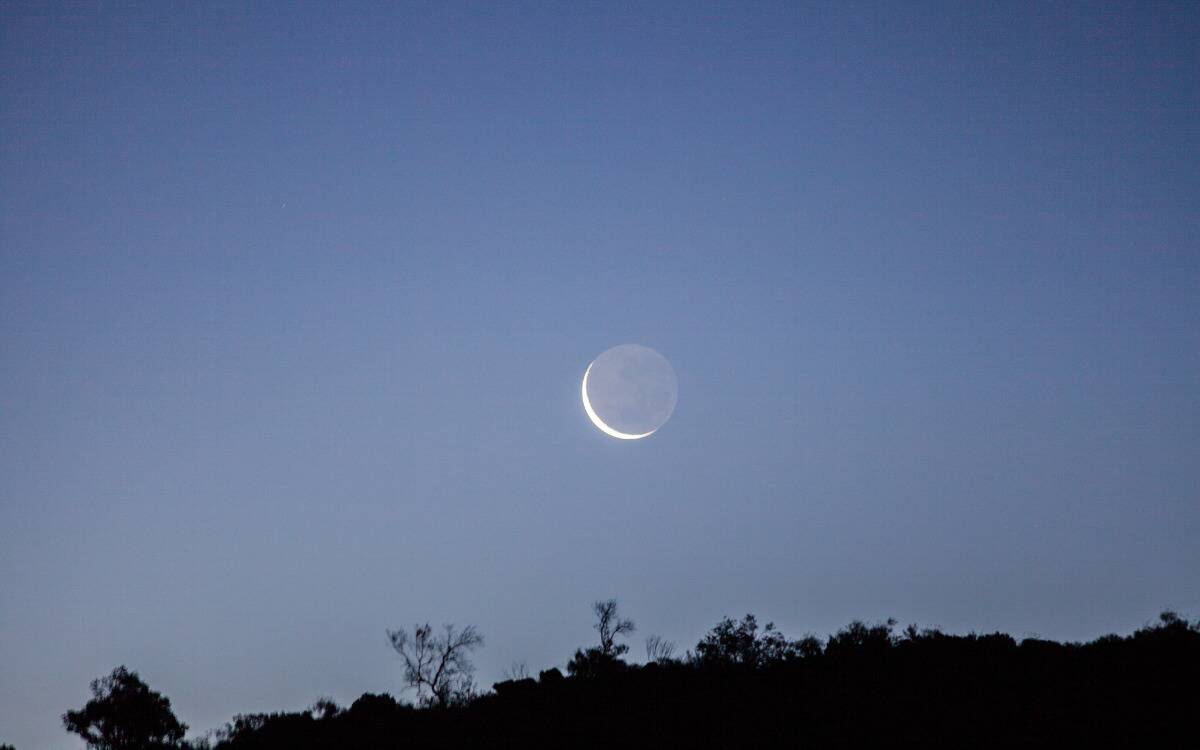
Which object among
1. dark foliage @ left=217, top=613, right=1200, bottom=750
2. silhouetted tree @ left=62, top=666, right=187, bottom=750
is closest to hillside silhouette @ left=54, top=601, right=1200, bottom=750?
dark foliage @ left=217, top=613, right=1200, bottom=750

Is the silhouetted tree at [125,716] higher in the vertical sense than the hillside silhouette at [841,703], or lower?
higher

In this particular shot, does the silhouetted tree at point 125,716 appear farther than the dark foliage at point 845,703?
Yes

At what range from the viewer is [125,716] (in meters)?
71.1

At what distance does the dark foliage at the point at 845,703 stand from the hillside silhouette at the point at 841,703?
81 mm

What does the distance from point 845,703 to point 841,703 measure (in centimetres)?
14

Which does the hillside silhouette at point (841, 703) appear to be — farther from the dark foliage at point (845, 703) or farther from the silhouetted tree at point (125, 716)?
the silhouetted tree at point (125, 716)

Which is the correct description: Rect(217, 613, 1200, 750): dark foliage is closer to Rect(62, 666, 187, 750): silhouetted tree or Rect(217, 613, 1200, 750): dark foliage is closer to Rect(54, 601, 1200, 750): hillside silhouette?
Rect(54, 601, 1200, 750): hillside silhouette

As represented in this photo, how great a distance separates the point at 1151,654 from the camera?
31.4 m

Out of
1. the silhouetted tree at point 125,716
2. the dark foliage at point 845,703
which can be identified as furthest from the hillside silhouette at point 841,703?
the silhouetted tree at point 125,716

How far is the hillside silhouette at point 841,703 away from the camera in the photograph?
24125mm

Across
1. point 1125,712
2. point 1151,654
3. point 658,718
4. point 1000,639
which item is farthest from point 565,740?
point 1151,654

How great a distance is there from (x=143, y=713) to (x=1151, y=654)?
76.4 metres

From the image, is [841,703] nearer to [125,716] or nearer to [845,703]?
[845,703]

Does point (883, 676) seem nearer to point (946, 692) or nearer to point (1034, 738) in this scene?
point (946, 692)
